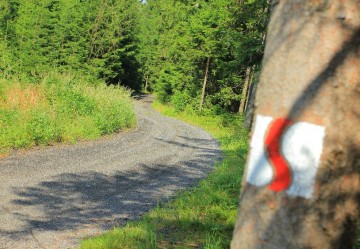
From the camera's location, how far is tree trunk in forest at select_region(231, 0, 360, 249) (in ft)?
3.32

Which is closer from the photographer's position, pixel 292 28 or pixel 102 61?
pixel 292 28

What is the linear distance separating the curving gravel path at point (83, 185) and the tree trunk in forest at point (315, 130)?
389cm

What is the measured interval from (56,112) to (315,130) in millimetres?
12256

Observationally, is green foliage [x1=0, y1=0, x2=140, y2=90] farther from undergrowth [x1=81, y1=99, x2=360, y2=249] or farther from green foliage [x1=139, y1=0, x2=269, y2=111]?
undergrowth [x1=81, y1=99, x2=360, y2=249]

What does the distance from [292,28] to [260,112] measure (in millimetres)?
262

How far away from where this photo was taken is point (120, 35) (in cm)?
3944

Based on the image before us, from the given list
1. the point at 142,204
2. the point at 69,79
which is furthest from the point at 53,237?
the point at 69,79

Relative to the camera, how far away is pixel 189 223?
16.0 feet

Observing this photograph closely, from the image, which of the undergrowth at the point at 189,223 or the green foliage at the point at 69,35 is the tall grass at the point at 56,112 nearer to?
the undergrowth at the point at 189,223

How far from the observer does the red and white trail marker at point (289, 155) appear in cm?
101

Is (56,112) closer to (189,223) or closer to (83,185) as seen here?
(83,185)

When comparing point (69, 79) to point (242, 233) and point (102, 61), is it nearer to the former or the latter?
point (242, 233)

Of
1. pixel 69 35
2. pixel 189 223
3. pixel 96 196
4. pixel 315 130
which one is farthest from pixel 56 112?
pixel 69 35

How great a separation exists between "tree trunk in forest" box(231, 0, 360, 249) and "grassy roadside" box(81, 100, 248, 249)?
2.43 metres
